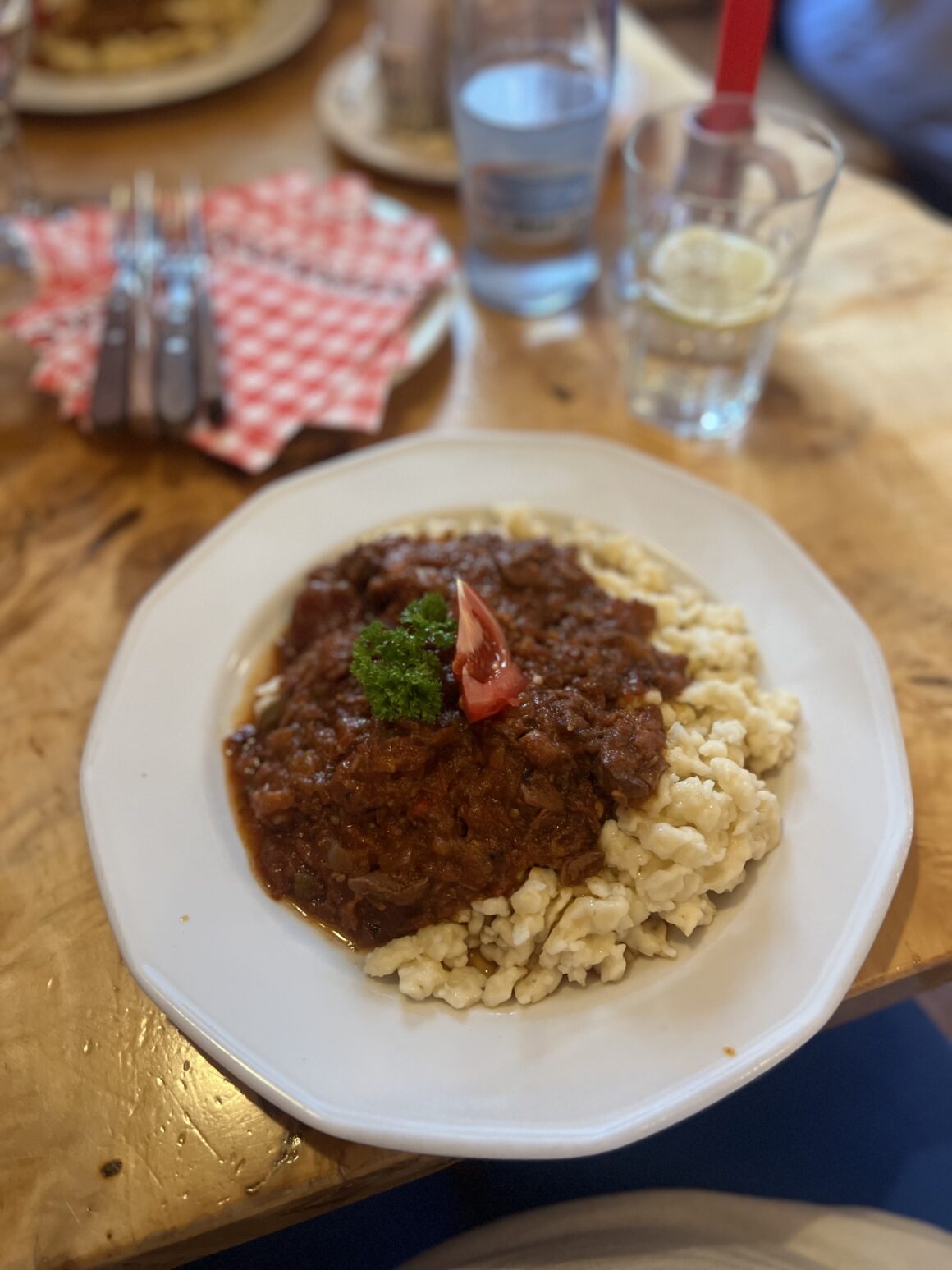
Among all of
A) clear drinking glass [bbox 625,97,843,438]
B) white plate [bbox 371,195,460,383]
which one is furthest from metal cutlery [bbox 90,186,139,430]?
clear drinking glass [bbox 625,97,843,438]

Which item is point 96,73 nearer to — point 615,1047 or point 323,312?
point 323,312

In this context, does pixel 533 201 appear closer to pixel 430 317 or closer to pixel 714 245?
pixel 430 317

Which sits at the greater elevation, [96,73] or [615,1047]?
[96,73]

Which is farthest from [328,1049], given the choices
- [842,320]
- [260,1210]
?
[842,320]

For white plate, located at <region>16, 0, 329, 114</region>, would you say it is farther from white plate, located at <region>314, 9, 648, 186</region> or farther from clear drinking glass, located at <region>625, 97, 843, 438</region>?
clear drinking glass, located at <region>625, 97, 843, 438</region>

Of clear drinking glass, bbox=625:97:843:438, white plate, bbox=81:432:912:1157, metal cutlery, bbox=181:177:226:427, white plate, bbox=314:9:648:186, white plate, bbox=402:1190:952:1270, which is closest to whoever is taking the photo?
white plate, bbox=81:432:912:1157

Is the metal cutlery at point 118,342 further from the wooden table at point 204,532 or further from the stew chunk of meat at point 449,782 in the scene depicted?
the stew chunk of meat at point 449,782
